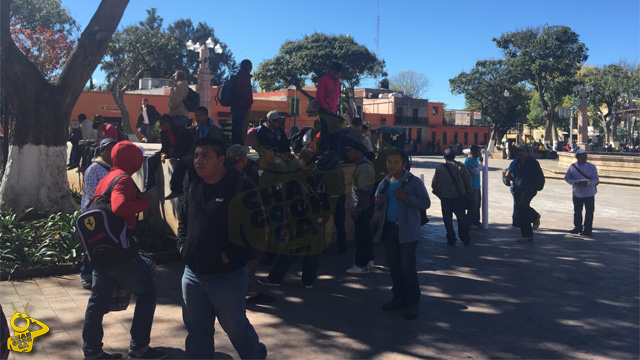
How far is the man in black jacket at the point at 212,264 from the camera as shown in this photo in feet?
10.4

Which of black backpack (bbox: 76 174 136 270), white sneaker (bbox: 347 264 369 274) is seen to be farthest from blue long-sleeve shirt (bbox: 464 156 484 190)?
black backpack (bbox: 76 174 136 270)

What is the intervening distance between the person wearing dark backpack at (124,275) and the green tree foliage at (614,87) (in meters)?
54.4

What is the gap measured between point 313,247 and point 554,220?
7.70m

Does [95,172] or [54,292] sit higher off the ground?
[95,172]

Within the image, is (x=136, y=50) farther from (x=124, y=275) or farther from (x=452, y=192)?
(x=124, y=275)

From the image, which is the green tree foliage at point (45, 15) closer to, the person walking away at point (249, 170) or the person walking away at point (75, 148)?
the person walking away at point (75, 148)

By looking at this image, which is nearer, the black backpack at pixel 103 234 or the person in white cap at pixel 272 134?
the black backpack at pixel 103 234

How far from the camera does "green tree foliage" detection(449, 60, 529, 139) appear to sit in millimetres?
50125

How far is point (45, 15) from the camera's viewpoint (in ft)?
103

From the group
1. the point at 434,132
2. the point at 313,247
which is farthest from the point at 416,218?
the point at 434,132

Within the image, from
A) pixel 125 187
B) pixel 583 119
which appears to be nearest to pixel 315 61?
pixel 583 119

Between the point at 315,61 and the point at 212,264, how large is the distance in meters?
33.5

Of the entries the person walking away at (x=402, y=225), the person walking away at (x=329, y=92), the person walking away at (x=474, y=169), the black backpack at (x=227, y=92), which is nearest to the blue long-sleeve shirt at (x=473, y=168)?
the person walking away at (x=474, y=169)

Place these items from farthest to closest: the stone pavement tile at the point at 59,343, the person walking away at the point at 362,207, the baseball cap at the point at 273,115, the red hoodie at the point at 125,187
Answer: the baseball cap at the point at 273,115 → the person walking away at the point at 362,207 → the stone pavement tile at the point at 59,343 → the red hoodie at the point at 125,187
